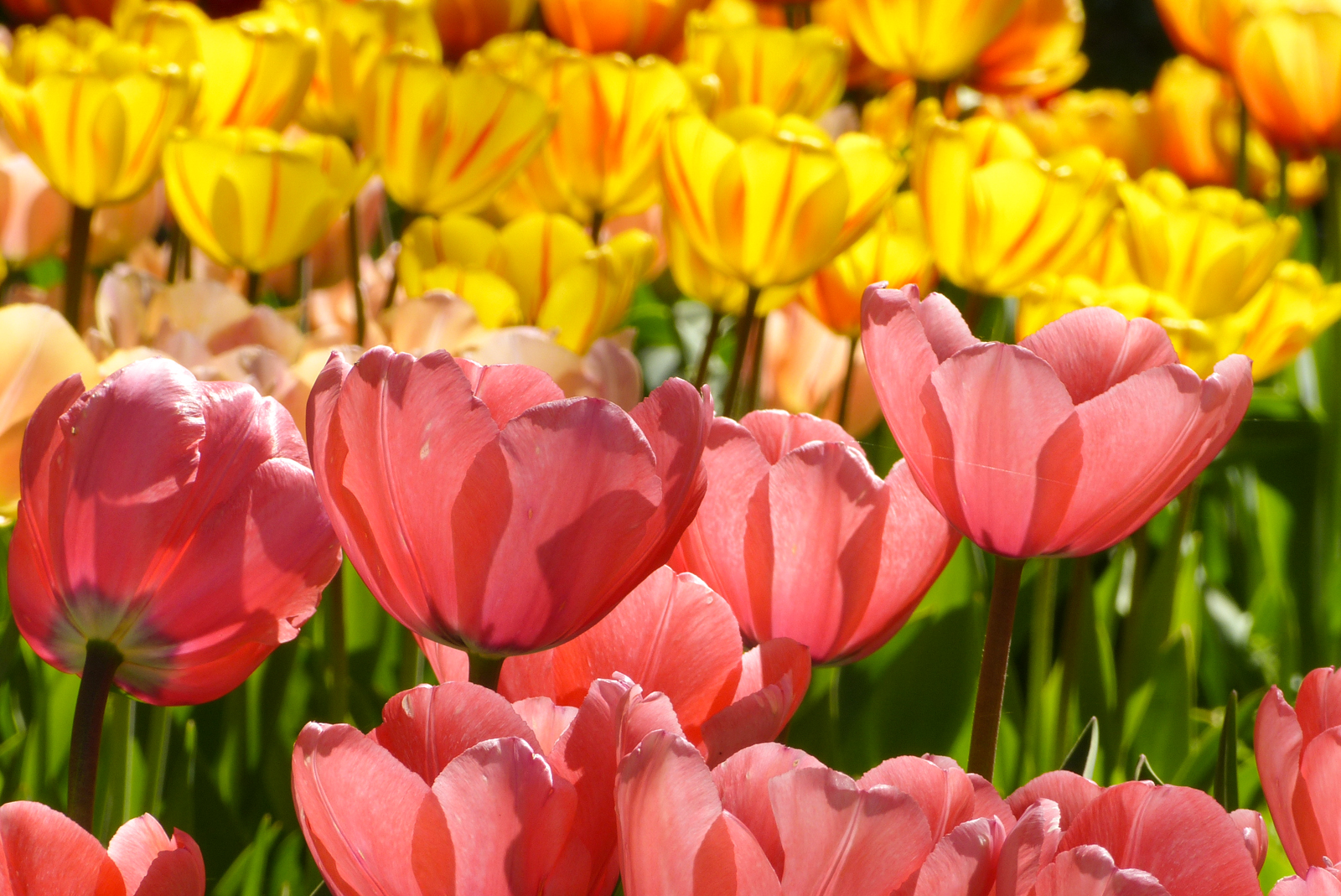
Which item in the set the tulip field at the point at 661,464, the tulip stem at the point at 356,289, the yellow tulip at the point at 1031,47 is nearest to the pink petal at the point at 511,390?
the tulip field at the point at 661,464

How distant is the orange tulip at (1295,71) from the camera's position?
3.82 feet

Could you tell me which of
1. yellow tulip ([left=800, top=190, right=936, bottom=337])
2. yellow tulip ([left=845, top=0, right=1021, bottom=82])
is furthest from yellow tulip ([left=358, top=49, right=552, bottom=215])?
yellow tulip ([left=845, top=0, right=1021, bottom=82])

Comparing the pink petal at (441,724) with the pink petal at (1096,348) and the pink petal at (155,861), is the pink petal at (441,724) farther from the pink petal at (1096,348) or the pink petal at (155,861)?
the pink petal at (1096,348)

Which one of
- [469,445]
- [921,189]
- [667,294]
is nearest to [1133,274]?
[921,189]

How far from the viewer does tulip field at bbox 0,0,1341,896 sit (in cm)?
27

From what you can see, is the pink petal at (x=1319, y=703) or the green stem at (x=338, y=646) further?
the green stem at (x=338, y=646)

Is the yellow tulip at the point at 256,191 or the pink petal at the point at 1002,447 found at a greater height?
the pink petal at the point at 1002,447

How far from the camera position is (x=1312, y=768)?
0.92 ft

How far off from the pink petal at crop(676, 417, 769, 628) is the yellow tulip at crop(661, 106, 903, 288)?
17.6 inches

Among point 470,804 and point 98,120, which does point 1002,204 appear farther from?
point 470,804

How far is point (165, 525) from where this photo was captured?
1.04 ft

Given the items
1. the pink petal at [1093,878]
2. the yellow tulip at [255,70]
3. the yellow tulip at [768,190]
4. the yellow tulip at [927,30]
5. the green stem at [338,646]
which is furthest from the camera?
the yellow tulip at [927,30]

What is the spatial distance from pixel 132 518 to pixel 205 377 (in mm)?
322

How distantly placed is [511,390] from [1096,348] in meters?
0.17
